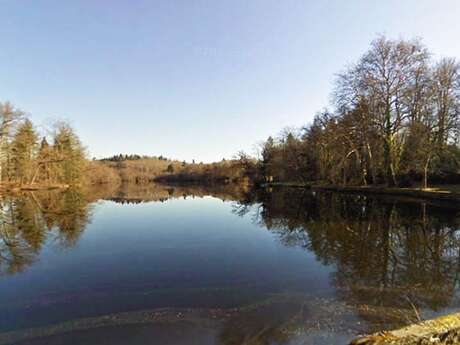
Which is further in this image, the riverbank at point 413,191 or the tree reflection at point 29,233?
the riverbank at point 413,191

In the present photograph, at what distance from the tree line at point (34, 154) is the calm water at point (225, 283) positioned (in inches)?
1318

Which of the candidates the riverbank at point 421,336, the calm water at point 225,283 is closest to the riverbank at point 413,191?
the calm water at point 225,283

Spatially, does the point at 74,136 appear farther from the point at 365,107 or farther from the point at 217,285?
the point at 217,285

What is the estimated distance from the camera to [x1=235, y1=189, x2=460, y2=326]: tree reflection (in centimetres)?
591

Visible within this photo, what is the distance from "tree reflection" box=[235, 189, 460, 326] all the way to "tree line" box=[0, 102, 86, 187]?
40.0 m

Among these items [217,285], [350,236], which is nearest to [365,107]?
[350,236]

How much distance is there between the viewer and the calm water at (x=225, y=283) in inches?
186

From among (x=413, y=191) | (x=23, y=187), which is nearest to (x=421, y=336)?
(x=413, y=191)

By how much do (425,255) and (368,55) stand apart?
2544 cm

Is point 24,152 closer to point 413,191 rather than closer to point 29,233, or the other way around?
point 29,233

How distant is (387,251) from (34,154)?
52700 mm

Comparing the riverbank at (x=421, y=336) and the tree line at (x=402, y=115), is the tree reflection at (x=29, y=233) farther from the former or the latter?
the tree line at (x=402, y=115)

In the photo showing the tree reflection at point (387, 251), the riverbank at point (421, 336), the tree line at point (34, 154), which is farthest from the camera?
the tree line at point (34, 154)

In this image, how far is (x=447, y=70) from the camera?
2948 cm
